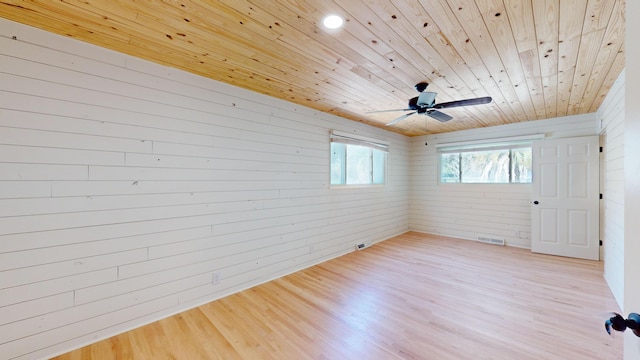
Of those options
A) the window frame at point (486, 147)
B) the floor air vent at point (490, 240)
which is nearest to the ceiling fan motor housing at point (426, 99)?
the window frame at point (486, 147)

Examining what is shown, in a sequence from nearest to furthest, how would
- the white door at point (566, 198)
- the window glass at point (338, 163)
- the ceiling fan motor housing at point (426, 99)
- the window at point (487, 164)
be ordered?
the ceiling fan motor housing at point (426, 99)
the white door at point (566, 198)
the window glass at point (338, 163)
the window at point (487, 164)

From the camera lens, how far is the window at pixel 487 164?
16.2 feet

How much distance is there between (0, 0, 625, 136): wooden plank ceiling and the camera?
1647 millimetres

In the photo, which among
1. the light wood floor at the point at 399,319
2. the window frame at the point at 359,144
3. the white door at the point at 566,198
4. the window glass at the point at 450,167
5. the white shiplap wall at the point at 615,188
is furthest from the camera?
the window glass at the point at 450,167

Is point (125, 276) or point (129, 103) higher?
point (129, 103)

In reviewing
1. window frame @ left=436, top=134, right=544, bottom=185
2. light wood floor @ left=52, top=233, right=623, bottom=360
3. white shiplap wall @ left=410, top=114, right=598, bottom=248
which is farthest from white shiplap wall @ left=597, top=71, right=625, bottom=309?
window frame @ left=436, top=134, right=544, bottom=185

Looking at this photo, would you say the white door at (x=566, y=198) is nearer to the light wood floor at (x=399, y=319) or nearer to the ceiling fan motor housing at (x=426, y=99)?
the light wood floor at (x=399, y=319)

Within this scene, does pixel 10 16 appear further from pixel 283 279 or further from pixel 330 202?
pixel 330 202

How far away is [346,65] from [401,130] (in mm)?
3559

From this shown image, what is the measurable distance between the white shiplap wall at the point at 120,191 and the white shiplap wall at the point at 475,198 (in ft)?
13.1

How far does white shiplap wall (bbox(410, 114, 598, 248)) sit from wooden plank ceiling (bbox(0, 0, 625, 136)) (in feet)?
5.39

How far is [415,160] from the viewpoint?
6.32 meters

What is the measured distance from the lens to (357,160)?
16.3ft

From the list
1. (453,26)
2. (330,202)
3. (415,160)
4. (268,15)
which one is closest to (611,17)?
(453,26)
